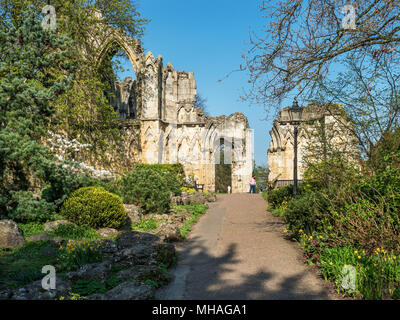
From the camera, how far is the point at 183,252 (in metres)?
7.05

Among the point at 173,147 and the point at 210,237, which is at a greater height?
the point at 173,147

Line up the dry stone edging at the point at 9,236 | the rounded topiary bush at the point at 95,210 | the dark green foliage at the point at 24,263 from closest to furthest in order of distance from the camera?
1. the dark green foliage at the point at 24,263
2. the dry stone edging at the point at 9,236
3. the rounded topiary bush at the point at 95,210

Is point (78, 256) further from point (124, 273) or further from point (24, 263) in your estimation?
point (124, 273)

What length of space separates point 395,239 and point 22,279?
6207 millimetres

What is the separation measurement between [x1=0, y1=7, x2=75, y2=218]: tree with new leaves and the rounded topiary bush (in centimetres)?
117

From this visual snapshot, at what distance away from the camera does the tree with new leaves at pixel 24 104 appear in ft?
26.2

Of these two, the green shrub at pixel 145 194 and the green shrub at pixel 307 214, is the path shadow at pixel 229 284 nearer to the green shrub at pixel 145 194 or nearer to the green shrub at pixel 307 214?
the green shrub at pixel 307 214

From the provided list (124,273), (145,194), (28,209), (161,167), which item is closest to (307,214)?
(124,273)

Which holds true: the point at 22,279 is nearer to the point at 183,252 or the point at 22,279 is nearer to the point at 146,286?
the point at 146,286

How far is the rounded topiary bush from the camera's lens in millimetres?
8180

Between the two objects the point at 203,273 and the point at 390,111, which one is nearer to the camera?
the point at 203,273

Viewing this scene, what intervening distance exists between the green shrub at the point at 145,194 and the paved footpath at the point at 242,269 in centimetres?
175

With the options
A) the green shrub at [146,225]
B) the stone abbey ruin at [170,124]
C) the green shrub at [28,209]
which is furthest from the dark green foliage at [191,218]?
the stone abbey ruin at [170,124]

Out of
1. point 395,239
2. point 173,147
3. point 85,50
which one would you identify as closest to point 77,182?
point 395,239
